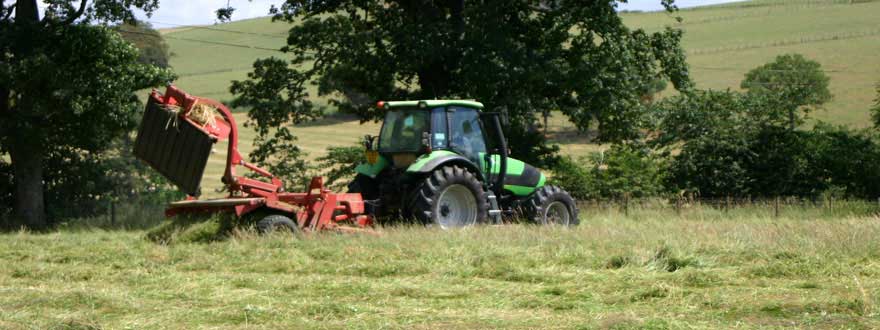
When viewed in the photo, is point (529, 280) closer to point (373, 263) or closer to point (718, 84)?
point (373, 263)

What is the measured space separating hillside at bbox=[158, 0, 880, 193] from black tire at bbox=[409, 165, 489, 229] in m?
21.2

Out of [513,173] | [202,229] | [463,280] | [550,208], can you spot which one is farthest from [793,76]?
[463,280]

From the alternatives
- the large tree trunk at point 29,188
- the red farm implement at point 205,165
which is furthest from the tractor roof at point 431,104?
the large tree trunk at point 29,188

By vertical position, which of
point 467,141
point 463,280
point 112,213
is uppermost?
point 467,141

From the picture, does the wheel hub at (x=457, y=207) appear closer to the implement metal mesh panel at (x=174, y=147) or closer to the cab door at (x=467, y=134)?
the cab door at (x=467, y=134)

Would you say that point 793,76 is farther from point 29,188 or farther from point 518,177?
point 29,188

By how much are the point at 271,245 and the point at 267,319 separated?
426 cm

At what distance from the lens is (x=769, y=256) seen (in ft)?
32.2

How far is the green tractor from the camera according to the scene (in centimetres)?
1380

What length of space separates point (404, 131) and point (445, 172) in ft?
3.26

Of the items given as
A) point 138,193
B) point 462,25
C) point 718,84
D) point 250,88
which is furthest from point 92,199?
point 718,84

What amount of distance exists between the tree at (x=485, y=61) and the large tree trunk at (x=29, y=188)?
424 cm

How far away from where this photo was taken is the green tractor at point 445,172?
13.8 metres

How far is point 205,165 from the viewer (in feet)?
41.8
